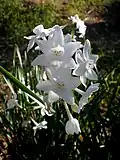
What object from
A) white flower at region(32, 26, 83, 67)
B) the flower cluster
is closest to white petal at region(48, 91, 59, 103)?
the flower cluster

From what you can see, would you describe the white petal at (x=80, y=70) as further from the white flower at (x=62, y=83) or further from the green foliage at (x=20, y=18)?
the green foliage at (x=20, y=18)

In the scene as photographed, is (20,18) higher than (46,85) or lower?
higher

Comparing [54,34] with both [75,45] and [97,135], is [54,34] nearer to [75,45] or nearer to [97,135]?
[75,45]

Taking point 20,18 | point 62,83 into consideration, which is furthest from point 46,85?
point 20,18

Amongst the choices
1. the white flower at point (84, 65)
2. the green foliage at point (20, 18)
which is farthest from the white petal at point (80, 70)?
the green foliage at point (20, 18)

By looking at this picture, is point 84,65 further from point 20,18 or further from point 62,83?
point 20,18

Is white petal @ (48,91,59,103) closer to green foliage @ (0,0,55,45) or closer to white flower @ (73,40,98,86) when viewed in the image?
white flower @ (73,40,98,86)
